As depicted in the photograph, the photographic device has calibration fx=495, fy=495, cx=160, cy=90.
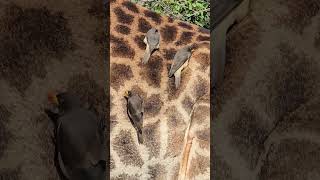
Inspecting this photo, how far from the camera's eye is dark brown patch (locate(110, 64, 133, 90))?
1266 mm

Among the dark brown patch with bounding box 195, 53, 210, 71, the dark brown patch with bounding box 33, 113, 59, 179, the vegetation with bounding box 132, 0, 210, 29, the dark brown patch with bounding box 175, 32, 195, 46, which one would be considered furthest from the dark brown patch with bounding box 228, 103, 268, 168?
the vegetation with bounding box 132, 0, 210, 29

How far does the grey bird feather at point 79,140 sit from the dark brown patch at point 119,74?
0.49m

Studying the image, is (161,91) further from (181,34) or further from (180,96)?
(181,34)

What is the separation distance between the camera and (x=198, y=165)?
108cm

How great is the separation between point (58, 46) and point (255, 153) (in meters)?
0.55

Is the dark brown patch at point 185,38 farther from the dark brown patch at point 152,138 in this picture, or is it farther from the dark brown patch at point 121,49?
the dark brown patch at point 152,138

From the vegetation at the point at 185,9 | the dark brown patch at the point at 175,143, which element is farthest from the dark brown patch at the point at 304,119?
the vegetation at the point at 185,9

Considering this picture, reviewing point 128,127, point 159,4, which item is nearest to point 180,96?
point 128,127

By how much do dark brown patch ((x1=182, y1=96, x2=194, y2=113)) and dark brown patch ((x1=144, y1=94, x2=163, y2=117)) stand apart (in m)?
0.06

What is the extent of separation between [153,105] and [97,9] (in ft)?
1.41

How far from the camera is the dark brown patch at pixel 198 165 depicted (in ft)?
3.47

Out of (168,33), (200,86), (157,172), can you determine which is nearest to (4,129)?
(157,172)

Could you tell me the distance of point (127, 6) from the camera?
1472 millimetres

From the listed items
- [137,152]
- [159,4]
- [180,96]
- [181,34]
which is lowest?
[137,152]
